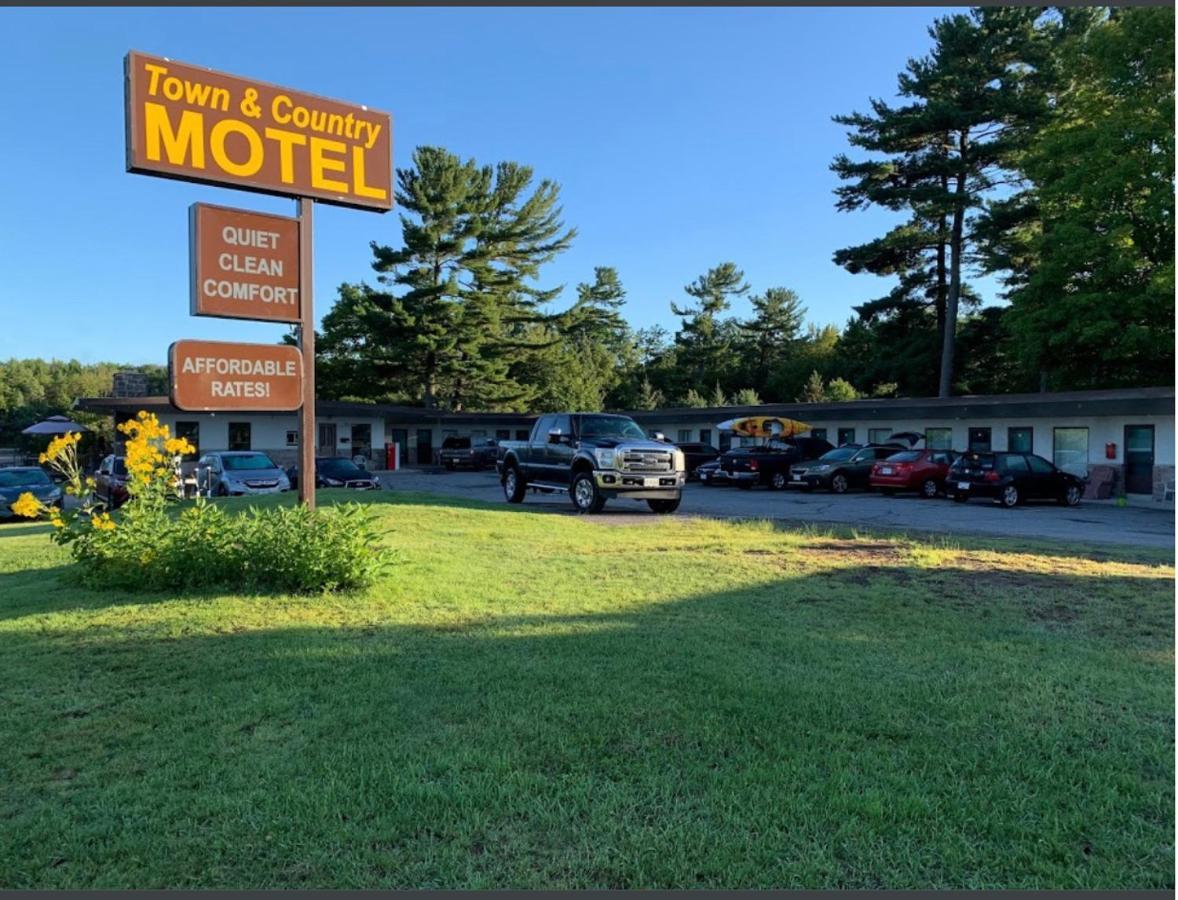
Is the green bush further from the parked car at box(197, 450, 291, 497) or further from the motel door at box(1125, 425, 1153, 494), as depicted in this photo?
the motel door at box(1125, 425, 1153, 494)

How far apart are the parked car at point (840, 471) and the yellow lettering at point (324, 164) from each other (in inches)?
759

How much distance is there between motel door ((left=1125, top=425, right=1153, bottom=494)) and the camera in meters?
23.2

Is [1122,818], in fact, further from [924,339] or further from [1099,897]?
[924,339]

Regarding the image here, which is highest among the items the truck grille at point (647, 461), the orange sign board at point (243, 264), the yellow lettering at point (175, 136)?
the yellow lettering at point (175, 136)

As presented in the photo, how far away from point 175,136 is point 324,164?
1437mm

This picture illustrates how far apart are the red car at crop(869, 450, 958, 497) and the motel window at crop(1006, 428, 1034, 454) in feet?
15.5

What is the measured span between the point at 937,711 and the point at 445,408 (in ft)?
162

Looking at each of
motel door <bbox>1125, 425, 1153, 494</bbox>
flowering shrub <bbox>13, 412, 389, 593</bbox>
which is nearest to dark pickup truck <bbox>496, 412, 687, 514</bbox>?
flowering shrub <bbox>13, 412, 389, 593</bbox>

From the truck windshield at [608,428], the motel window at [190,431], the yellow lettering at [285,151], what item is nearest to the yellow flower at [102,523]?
the yellow lettering at [285,151]

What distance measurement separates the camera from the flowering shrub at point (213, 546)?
7.24 metres

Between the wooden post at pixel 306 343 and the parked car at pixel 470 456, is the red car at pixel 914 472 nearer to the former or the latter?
the wooden post at pixel 306 343

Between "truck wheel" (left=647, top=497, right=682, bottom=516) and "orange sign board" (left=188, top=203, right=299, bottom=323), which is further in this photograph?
"truck wheel" (left=647, top=497, right=682, bottom=516)

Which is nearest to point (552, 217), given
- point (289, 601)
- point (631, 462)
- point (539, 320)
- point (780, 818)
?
point (539, 320)

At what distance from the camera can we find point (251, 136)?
26.7ft
